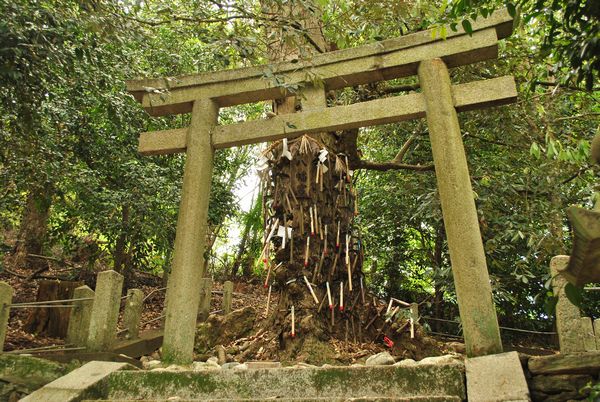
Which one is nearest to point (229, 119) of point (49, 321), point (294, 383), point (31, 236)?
point (31, 236)

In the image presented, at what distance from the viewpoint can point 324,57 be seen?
4691 mm

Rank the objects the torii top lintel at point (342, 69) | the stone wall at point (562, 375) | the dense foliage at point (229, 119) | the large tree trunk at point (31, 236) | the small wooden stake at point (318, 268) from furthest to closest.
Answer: the large tree trunk at point (31, 236) < the small wooden stake at point (318, 268) < the dense foliage at point (229, 119) < the torii top lintel at point (342, 69) < the stone wall at point (562, 375)

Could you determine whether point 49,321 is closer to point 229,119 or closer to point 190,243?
point 190,243

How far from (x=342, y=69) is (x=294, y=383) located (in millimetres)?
2937

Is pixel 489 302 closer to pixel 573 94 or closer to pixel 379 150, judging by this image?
pixel 573 94

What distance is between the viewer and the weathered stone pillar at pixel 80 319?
5.84m

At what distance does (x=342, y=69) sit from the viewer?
183 inches

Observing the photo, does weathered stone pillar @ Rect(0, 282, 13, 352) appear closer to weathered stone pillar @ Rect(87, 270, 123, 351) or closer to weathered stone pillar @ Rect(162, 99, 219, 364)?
weathered stone pillar @ Rect(87, 270, 123, 351)

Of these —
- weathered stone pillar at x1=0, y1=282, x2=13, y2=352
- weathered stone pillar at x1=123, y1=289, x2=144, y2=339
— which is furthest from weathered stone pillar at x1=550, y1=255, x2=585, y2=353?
weathered stone pillar at x1=123, y1=289, x2=144, y2=339

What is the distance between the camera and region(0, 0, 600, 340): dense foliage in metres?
4.44

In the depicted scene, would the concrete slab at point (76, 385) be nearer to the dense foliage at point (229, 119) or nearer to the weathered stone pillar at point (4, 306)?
the weathered stone pillar at point (4, 306)

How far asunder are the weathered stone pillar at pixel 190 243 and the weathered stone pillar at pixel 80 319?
2.18 m

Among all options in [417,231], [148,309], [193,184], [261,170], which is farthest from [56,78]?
[417,231]

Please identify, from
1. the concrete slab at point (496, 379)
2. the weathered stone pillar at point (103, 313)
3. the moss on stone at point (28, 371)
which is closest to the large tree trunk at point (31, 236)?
the weathered stone pillar at point (103, 313)
